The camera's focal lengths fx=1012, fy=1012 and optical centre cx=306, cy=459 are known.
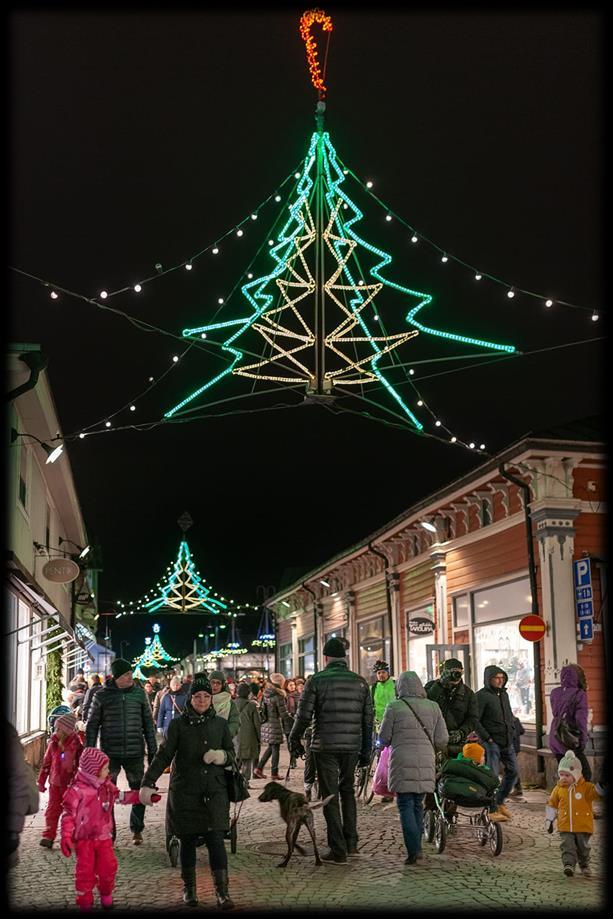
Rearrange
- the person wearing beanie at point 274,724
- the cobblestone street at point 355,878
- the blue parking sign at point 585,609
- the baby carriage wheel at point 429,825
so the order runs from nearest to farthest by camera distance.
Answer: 1. the cobblestone street at point 355,878
2. the baby carriage wheel at point 429,825
3. the blue parking sign at point 585,609
4. the person wearing beanie at point 274,724

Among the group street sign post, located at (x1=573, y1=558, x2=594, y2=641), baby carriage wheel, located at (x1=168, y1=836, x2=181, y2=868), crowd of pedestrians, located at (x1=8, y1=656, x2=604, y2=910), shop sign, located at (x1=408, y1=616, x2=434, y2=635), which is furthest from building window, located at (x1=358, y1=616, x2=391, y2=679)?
baby carriage wheel, located at (x1=168, y1=836, x2=181, y2=868)

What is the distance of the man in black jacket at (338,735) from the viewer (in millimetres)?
9922

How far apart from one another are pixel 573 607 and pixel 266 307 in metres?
7.79

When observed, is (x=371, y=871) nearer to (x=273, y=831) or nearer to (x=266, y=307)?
(x=273, y=831)

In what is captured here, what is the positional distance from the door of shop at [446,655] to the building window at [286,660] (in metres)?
22.2

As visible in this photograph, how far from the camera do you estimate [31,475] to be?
20031 millimetres

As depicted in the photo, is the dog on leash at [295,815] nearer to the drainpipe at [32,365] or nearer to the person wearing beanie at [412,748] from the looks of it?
the person wearing beanie at [412,748]

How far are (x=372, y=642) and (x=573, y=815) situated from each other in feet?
66.3

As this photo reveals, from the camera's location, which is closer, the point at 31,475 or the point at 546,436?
the point at 546,436

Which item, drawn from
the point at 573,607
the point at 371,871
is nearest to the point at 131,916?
the point at 371,871

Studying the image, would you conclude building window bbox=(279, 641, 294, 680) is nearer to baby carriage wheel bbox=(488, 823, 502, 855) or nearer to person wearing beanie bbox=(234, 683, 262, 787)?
person wearing beanie bbox=(234, 683, 262, 787)

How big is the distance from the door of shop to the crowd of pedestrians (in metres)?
5.02

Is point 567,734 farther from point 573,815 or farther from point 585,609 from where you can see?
point 585,609

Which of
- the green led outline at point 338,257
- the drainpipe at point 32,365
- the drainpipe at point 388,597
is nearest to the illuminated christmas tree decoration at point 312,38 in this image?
the green led outline at point 338,257
